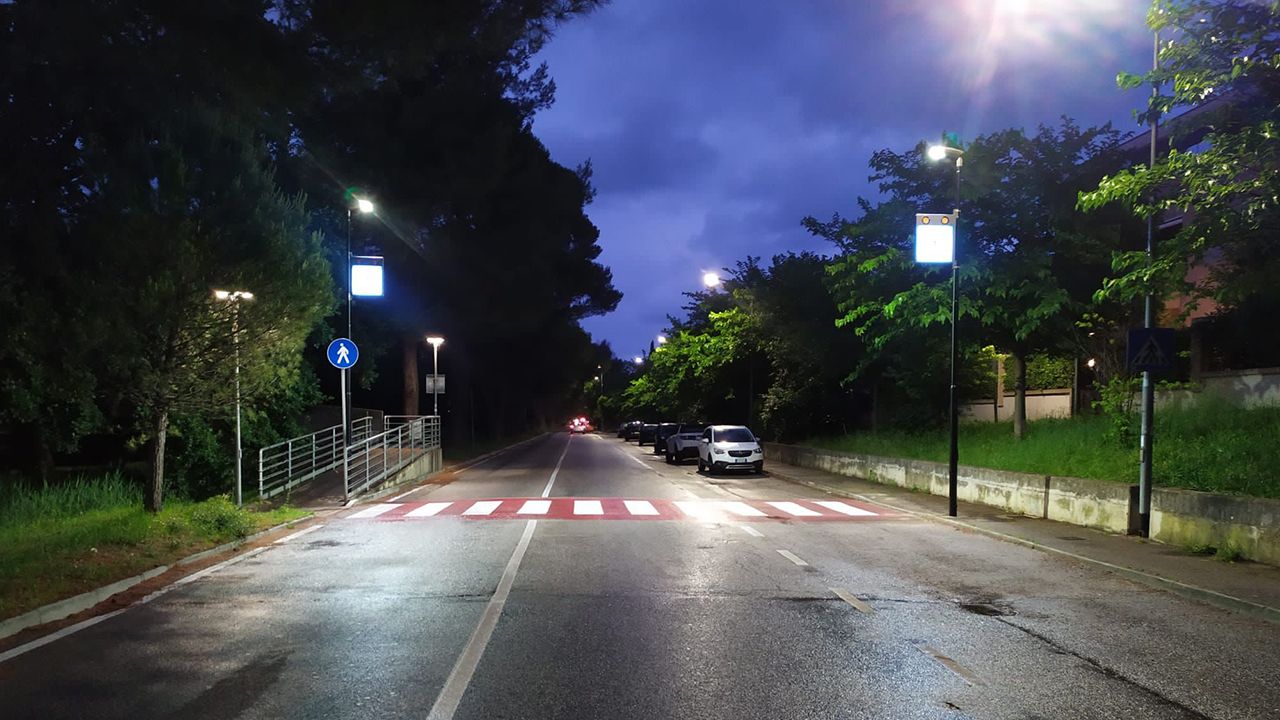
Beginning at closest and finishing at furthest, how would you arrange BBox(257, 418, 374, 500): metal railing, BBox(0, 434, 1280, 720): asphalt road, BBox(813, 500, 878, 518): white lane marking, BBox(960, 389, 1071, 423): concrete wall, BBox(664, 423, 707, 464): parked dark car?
BBox(0, 434, 1280, 720): asphalt road, BBox(813, 500, 878, 518): white lane marking, BBox(257, 418, 374, 500): metal railing, BBox(960, 389, 1071, 423): concrete wall, BBox(664, 423, 707, 464): parked dark car

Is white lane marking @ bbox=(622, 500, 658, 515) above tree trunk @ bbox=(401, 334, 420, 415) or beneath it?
beneath

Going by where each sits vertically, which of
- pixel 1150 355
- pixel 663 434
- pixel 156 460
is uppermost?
pixel 1150 355

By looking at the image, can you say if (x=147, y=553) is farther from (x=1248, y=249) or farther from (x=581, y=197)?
(x=581, y=197)

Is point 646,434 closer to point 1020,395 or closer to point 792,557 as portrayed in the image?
point 1020,395

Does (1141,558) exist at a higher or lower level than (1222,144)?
lower

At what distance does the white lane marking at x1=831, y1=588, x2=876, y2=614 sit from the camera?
26.8 ft

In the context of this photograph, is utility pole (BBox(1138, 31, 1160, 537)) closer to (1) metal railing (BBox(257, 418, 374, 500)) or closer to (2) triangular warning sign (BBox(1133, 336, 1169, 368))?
(2) triangular warning sign (BBox(1133, 336, 1169, 368))

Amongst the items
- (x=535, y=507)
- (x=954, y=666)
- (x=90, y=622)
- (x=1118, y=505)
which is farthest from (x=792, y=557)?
(x=90, y=622)

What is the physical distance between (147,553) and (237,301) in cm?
403

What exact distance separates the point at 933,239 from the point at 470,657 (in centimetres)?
1321

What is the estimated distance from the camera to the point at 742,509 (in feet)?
58.5

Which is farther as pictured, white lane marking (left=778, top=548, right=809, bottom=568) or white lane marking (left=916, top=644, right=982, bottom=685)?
white lane marking (left=778, top=548, right=809, bottom=568)

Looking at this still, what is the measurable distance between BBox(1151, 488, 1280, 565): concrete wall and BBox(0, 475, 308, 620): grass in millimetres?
13557

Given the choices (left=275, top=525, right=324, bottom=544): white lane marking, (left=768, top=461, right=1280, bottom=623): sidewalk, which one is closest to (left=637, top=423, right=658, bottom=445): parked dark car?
(left=768, top=461, right=1280, bottom=623): sidewalk
